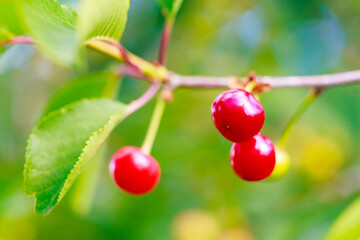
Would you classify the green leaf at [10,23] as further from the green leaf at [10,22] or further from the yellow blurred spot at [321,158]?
the yellow blurred spot at [321,158]

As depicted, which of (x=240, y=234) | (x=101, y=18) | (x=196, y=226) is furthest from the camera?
(x=196, y=226)

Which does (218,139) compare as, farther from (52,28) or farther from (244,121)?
(52,28)

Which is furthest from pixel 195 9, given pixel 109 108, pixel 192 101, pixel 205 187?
pixel 109 108

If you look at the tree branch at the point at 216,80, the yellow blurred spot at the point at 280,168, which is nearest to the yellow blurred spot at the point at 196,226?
the yellow blurred spot at the point at 280,168

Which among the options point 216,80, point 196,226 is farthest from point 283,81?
point 196,226

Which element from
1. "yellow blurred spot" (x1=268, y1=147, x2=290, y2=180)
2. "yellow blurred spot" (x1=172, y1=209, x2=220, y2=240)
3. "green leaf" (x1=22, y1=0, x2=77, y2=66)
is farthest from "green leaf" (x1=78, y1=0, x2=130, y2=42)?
"yellow blurred spot" (x1=172, y1=209, x2=220, y2=240)

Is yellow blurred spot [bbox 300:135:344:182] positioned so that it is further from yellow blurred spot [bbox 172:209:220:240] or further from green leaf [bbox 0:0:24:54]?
green leaf [bbox 0:0:24:54]

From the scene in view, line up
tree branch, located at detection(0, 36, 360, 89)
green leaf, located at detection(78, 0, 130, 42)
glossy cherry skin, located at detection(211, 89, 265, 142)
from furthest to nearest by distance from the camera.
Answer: tree branch, located at detection(0, 36, 360, 89)
glossy cherry skin, located at detection(211, 89, 265, 142)
green leaf, located at detection(78, 0, 130, 42)
